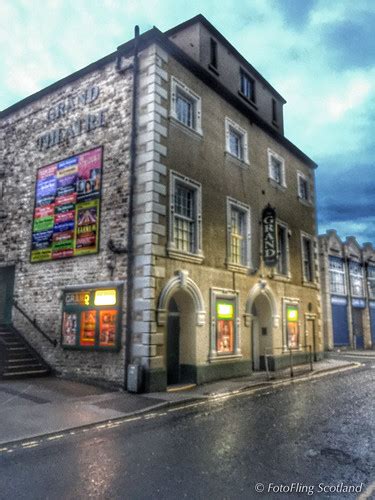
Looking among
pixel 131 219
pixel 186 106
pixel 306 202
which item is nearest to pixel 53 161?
pixel 131 219

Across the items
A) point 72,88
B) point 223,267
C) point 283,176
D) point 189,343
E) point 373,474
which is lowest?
point 373,474

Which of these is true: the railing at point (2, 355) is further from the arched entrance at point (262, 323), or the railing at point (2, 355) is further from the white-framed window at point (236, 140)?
the white-framed window at point (236, 140)

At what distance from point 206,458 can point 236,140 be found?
14496 mm

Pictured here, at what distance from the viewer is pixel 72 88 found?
51.0 ft

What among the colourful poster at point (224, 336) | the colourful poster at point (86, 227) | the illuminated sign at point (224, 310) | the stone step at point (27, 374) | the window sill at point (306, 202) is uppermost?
the window sill at point (306, 202)

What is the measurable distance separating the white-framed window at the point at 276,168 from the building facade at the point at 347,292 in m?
13.7

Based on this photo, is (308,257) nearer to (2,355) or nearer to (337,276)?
(337,276)

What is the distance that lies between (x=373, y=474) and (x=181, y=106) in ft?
43.0

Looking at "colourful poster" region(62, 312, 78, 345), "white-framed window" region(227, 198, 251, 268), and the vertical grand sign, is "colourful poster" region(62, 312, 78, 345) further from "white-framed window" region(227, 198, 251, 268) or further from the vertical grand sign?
the vertical grand sign

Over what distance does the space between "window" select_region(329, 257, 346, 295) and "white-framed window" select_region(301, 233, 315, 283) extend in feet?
38.2

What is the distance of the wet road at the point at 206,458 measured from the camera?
4.81m

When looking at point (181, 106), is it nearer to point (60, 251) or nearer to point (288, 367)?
point (60, 251)

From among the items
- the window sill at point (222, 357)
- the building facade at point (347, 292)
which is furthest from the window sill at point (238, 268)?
the building facade at point (347, 292)

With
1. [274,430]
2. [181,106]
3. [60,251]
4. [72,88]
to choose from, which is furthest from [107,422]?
[72,88]
